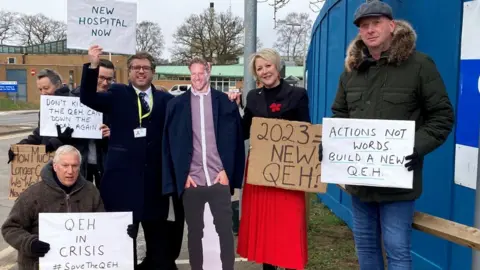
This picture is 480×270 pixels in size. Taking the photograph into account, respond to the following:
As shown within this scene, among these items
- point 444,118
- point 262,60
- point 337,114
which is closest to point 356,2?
point 262,60

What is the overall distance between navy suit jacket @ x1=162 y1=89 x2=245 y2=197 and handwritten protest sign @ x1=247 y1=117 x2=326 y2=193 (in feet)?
0.41

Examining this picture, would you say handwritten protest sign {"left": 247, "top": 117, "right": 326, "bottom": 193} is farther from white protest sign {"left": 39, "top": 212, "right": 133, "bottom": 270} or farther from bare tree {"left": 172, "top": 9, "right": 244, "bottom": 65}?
bare tree {"left": 172, "top": 9, "right": 244, "bottom": 65}

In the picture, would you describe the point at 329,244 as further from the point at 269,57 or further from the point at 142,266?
the point at 269,57

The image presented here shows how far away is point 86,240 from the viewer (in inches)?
136

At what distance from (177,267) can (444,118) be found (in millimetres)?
3098

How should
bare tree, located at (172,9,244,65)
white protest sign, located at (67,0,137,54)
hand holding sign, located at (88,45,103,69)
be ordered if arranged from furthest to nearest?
bare tree, located at (172,9,244,65)
white protest sign, located at (67,0,137,54)
hand holding sign, located at (88,45,103,69)

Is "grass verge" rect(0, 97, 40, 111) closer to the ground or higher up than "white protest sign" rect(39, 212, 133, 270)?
higher up

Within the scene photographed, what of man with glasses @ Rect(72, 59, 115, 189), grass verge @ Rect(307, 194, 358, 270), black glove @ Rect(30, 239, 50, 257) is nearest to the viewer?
black glove @ Rect(30, 239, 50, 257)

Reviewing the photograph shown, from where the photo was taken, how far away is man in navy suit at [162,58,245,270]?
3.66 meters

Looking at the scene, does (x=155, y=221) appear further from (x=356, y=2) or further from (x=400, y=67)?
(x=356, y=2)

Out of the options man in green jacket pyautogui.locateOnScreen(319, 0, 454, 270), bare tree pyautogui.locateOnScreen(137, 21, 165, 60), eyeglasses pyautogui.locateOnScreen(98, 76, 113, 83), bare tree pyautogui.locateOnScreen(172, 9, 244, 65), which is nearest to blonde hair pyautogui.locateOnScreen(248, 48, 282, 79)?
man in green jacket pyautogui.locateOnScreen(319, 0, 454, 270)

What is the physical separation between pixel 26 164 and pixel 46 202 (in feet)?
4.46

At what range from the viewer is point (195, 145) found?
369cm

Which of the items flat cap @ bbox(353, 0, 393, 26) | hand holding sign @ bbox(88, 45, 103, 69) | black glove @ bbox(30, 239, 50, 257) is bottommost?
black glove @ bbox(30, 239, 50, 257)
